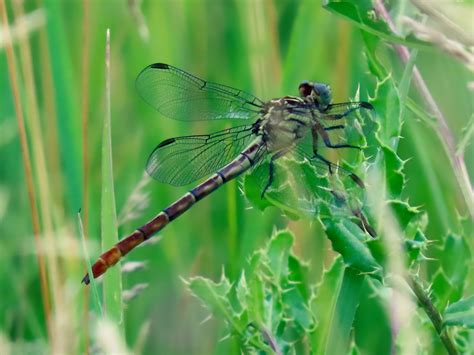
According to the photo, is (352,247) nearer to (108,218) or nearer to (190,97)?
(108,218)

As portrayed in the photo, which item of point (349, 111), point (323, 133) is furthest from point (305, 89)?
point (349, 111)

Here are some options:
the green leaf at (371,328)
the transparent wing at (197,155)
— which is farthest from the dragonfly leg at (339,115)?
the green leaf at (371,328)

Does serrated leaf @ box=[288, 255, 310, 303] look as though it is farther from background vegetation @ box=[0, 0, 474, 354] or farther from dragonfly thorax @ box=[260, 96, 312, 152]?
dragonfly thorax @ box=[260, 96, 312, 152]

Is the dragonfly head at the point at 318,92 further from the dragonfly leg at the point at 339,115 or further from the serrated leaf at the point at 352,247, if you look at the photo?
the serrated leaf at the point at 352,247

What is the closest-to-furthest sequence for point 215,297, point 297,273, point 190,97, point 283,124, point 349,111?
point 215,297, point 297,273, point 349,111, point 283,124, point 190,97

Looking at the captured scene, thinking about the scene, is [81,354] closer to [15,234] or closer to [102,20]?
[15,234]
